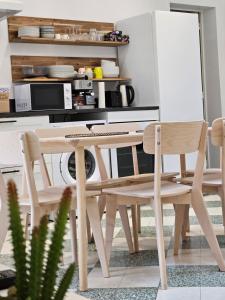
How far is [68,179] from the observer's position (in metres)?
4.70

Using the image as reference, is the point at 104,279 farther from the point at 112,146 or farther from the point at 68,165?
the point at 68,165

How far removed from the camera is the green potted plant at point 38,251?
62 centimetres

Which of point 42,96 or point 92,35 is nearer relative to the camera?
point 42,96

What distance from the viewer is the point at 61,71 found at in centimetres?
552

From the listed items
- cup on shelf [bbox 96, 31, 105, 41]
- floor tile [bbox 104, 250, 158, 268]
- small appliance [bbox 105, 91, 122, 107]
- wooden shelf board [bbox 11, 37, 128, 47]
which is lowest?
floor tile [bbox 104, 250, 158, 268]

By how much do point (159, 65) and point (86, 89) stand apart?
0.81 metres

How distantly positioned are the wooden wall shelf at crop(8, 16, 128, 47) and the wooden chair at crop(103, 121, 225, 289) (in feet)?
9.31

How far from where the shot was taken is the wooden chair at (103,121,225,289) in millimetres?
2590

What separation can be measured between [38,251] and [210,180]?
9.00 feet

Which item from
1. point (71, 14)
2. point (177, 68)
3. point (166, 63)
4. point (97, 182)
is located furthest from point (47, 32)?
point (97, 182)

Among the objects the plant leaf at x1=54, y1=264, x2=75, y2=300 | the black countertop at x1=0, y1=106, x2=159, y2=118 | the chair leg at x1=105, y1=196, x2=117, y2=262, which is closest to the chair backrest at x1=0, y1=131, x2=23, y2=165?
the chair leg at x1=105, y1=196, x2=117, y2=262

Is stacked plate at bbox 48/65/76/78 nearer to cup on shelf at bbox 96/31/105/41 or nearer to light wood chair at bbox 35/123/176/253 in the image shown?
cup on shelf at bbox 96/31/105/41

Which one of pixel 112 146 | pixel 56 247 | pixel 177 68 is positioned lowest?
pixel 112 146

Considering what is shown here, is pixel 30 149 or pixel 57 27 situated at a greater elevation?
pixel 57 27
